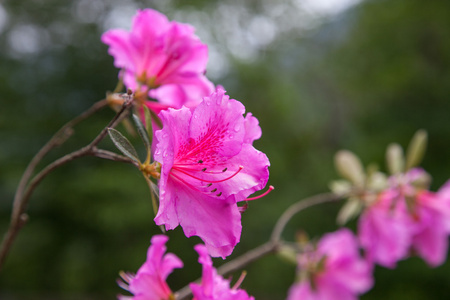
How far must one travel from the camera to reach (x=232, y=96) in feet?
10.7

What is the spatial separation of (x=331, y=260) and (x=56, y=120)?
3418 millimetres

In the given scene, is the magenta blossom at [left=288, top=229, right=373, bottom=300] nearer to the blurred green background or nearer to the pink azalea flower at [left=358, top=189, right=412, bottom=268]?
the pink azalea flower at [left=358, top=189, right=412, bottom=268]

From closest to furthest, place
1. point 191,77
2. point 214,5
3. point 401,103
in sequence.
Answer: point 191,77 < point 401,103 < point 214,5

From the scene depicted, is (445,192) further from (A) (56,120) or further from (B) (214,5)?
(B) (214,5)

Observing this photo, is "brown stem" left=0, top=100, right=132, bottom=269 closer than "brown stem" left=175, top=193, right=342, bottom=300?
Yes

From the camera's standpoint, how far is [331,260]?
3.08 feet

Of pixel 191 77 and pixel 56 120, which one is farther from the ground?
pixel 56 120

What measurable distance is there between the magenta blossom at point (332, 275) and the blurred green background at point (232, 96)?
2325 mm

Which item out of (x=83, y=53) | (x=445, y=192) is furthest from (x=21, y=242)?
(x=445, y=192)

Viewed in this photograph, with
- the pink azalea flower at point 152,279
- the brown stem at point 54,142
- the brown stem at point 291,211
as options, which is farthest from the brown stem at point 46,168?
the brown stem at point 291,211

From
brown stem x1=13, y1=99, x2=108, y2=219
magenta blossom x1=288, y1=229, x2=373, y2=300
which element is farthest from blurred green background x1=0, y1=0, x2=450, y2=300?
brown stem x1=13, y1=99, x2=108, y2=219

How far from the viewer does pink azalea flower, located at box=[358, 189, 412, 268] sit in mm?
866

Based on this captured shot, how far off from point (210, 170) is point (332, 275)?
62 centimetres

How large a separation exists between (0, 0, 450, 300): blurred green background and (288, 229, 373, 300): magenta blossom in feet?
7.63
